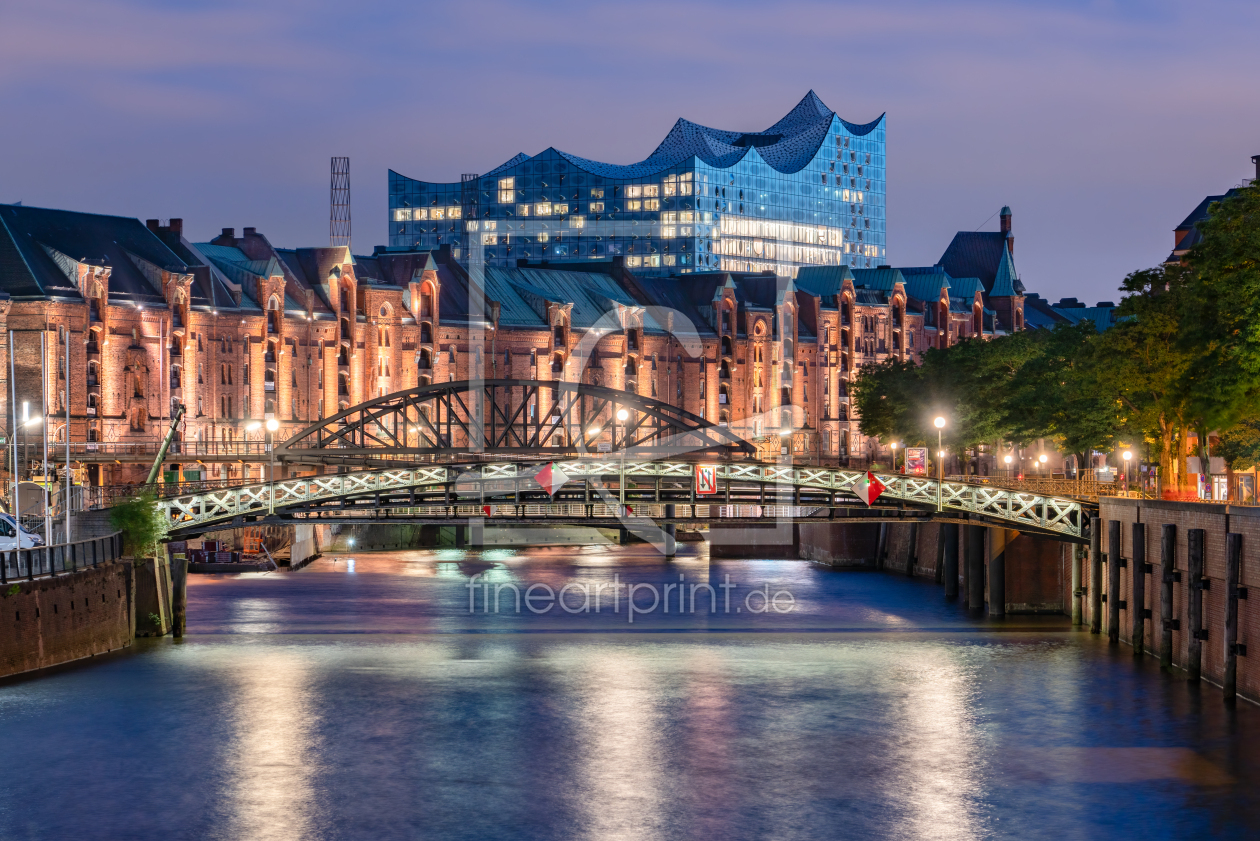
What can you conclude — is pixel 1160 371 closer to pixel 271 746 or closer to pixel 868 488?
pixel 868 488

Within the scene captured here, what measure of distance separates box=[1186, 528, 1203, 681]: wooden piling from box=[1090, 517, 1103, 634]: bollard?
49.0 feet

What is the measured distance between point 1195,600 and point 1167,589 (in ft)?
12.1

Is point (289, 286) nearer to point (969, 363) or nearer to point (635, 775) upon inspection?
point (969, 363)

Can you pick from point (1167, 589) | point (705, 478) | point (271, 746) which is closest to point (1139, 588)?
point (1167, 589)

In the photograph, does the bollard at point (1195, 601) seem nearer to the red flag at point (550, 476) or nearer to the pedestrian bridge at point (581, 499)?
the pedestrian bridge at point (581, 499)

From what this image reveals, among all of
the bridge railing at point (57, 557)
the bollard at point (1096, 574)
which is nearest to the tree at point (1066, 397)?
the bollard at point (1096, 574)

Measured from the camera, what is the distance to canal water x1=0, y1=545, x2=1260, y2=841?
47.7 m

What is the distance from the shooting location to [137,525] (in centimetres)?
7375

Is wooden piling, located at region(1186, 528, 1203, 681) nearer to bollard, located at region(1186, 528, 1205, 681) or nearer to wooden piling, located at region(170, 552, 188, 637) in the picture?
bollard, located at region(1186, 528, 1205, 681)

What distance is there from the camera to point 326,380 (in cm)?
15638

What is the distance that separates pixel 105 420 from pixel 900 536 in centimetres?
5943

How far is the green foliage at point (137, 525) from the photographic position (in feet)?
241

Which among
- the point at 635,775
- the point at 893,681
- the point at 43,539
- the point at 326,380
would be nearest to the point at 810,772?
the point at 635,775

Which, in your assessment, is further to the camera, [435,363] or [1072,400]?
[435,363]
